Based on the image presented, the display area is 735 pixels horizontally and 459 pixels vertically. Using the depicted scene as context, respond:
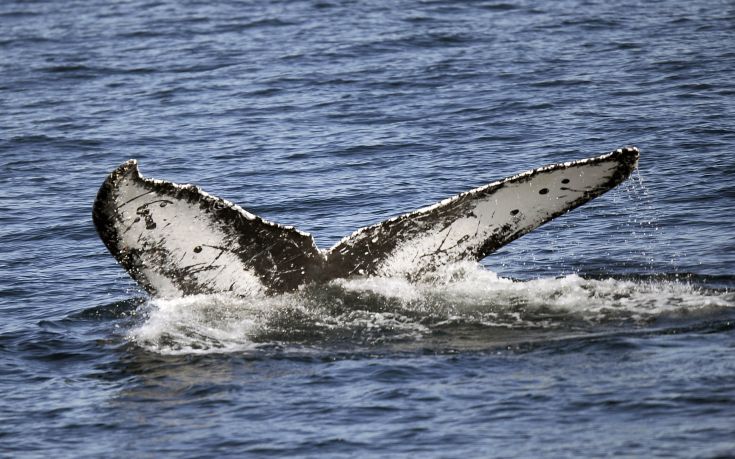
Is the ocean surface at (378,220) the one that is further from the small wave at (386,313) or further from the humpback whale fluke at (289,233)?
the humpback whale fluke at (289,233)

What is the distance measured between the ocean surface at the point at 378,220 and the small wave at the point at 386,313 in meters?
0.02

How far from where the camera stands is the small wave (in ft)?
31.3

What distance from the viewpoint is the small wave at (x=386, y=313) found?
9.55m

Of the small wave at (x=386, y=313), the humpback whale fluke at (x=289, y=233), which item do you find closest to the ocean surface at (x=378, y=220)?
the small wave at (x=386, y=313)

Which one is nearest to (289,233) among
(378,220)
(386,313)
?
(386,313)

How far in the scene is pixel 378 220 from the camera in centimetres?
1404

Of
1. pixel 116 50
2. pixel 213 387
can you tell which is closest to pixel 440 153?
pixel 213 387

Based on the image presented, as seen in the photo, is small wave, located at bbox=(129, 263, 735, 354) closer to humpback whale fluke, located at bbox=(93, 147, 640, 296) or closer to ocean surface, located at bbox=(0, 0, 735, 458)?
ocean surface, located at bbox=(0, 0, 735, 458)

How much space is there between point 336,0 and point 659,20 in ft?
25.5

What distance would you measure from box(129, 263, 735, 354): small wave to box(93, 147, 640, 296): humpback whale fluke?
16 cm

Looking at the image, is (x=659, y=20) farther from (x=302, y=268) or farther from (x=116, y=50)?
(x=302, y=268)

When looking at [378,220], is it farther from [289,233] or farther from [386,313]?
[289,233]

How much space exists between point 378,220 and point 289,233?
484cm

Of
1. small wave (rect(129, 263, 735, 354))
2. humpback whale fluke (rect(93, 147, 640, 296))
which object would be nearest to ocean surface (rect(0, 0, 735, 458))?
small wave (rect(129, 263, 735, 354))
